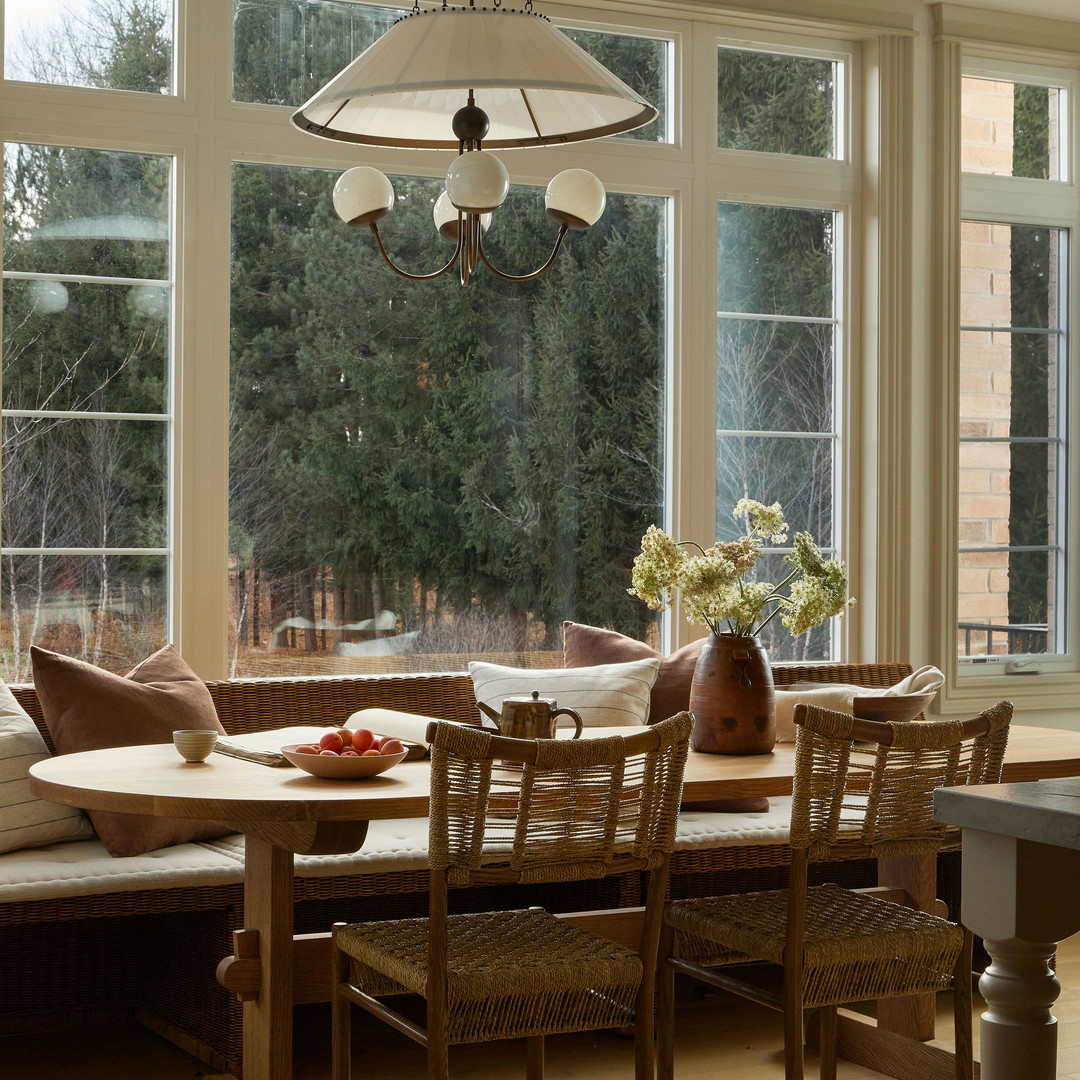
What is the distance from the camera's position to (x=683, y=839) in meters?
3.51

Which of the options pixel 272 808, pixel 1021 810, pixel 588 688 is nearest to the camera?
pixel 1021 810

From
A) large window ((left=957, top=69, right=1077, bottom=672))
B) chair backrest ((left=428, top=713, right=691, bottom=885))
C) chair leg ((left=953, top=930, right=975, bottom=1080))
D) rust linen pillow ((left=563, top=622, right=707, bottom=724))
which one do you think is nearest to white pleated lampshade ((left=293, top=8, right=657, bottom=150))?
chair backrest ((left=428, top=713, right=691, bottom=885))

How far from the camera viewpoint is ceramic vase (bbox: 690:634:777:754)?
3246mm

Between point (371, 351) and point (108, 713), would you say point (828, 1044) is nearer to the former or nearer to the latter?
point (108, 713)

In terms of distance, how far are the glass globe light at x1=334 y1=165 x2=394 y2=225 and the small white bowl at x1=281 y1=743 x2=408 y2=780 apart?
3.91 feet

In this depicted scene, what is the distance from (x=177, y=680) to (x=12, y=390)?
1.00 m

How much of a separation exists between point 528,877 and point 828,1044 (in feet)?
3.16

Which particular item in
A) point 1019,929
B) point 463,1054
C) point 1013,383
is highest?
point 1013,383

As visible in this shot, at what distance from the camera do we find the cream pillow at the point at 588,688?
3885 millimetres

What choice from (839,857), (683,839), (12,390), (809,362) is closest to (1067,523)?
(809,362)

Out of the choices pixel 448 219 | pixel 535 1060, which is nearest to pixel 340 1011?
pixel 535 1060

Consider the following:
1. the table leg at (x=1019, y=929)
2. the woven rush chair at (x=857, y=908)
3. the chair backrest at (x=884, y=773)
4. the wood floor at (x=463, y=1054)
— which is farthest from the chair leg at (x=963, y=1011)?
the table leg at (x=1019, y=929)

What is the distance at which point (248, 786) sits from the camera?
95.3 inches

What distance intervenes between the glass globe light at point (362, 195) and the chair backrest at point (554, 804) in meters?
1.29
